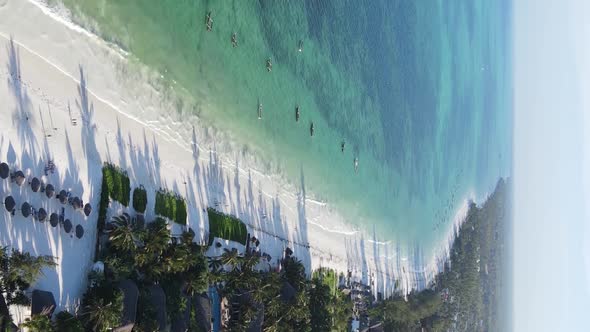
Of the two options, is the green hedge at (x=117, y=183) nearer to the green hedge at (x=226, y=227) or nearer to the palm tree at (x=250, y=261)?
the green hedge at (x=226, y=227)

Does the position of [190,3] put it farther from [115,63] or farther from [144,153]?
[144,153]

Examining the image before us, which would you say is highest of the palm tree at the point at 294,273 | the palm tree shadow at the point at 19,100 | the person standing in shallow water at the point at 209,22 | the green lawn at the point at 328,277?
the person standing in shallow water at the point at 209,22

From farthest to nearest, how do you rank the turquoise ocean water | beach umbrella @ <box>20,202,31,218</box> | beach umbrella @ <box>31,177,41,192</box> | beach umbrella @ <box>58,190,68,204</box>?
the turquoise ocean water < beach umbrella @ <box>58,190,68,204</box> < beach umbrella @ <box>31,177,41,192</box> < beach umbrella @ <box>20,202,31,218</box>

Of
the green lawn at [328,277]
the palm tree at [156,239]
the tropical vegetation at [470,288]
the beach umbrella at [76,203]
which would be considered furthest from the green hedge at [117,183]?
the tropical vegetation at [470,288]

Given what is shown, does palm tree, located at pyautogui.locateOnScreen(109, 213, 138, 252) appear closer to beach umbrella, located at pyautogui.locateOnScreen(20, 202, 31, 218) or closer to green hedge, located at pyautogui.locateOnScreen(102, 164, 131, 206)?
green hedge, located at pyautogui.locateOnScreen(102, 164, 131, 206)

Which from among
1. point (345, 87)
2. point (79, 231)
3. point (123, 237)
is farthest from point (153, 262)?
point (345, 87)

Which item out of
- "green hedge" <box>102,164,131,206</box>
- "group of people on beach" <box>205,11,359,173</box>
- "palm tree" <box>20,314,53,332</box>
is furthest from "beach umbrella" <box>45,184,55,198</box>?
"group of people on beach" <box>205,11,359,173</box>
